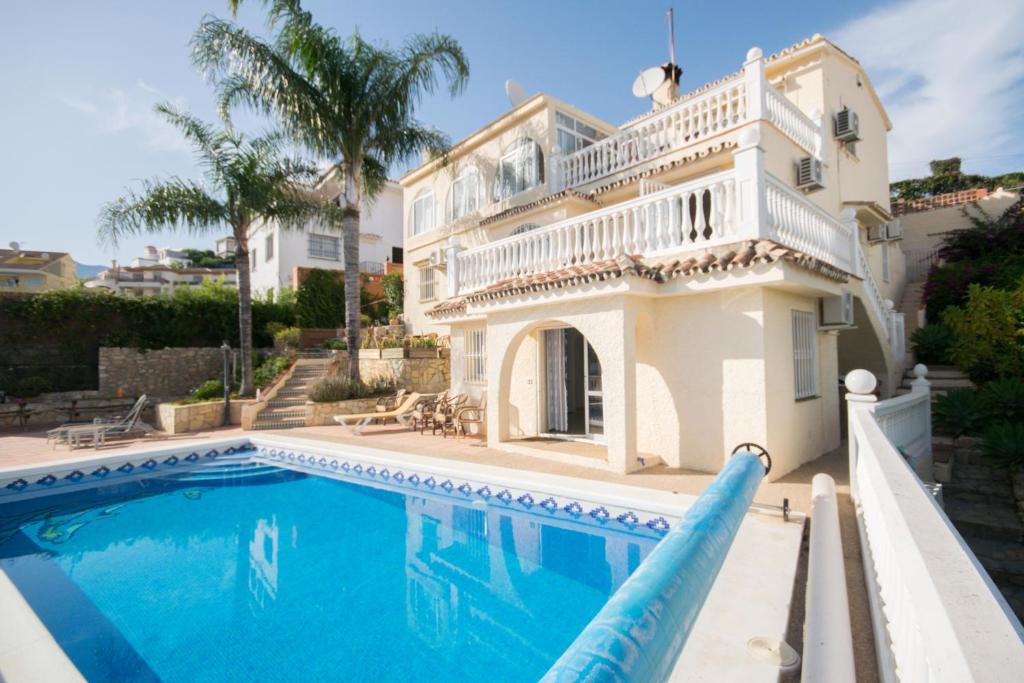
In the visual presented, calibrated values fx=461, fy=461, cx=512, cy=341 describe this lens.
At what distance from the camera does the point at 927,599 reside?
1.38m

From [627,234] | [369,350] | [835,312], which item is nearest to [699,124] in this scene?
[627,234]

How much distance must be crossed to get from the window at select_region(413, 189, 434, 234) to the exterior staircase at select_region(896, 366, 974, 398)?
17803mm

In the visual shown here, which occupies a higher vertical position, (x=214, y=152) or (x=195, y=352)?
(x=214, y=152)

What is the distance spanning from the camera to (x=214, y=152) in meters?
16.1

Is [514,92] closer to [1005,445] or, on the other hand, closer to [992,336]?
[992,336]

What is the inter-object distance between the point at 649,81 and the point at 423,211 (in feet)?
36.1

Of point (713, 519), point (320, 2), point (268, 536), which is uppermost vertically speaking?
point (320, 2)

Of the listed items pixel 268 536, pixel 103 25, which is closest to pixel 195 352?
pixel 103 25

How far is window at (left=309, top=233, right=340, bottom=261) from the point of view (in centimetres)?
3150

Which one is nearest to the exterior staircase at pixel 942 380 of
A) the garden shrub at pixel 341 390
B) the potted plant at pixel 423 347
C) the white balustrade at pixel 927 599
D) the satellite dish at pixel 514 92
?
the white balustrade at pixel 927 599

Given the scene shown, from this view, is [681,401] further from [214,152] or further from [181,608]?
[214,152]

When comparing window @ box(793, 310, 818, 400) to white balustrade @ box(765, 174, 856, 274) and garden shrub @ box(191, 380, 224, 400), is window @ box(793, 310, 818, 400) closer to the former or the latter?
white balustrade @ box(765, 174, 856, 274)

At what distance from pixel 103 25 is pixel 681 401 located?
15211 millimetres

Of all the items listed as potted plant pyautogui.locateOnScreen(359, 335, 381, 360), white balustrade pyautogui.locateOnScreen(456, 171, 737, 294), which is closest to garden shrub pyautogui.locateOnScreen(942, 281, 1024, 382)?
white balustrade pyautogui.locateOnScreen(456, 171, 737, 294)
